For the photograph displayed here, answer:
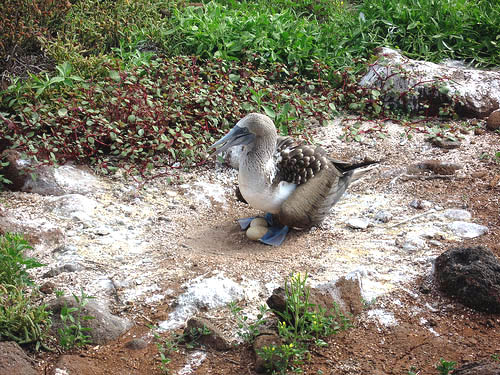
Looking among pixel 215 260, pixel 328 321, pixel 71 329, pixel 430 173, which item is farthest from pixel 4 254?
pixel 430 173

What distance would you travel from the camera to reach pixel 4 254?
149 inches

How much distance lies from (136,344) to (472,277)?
6.83 ft

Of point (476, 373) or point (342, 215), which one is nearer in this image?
point (476, 373)

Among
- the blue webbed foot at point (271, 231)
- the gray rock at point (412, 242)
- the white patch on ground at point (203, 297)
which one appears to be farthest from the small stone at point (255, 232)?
the gray rock at point (412, 242)

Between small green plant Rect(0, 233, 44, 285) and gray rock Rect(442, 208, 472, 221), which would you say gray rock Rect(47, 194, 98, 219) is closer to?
small green plant Rect(0, 233, 44, 285)

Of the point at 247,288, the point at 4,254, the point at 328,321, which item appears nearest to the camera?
the point at 328,321

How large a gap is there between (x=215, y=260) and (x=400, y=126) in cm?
329

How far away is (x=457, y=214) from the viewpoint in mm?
4957

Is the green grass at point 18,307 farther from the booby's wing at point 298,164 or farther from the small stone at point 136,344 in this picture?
the booby's wing at point 298,164

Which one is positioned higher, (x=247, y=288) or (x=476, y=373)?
(x=476, y=373)

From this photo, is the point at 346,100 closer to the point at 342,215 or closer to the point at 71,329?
the point at 342,215

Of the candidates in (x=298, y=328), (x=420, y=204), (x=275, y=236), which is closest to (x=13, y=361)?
(x=298, y=328)

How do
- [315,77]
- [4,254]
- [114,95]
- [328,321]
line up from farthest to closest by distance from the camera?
1. [315,77]
2. [114,95]
3. [4,254]
4. [328,321]

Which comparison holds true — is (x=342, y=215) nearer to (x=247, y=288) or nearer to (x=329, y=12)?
(x=247, y=288)
